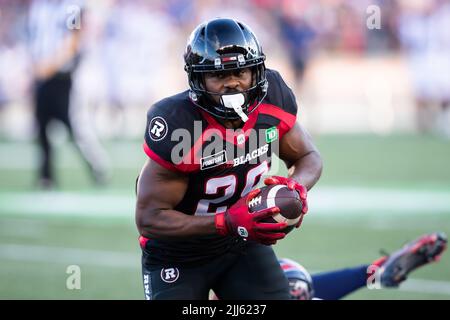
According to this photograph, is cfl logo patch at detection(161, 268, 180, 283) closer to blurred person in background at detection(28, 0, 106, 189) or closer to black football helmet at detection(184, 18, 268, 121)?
black football helmet at detection(184, 18, 268, 121)

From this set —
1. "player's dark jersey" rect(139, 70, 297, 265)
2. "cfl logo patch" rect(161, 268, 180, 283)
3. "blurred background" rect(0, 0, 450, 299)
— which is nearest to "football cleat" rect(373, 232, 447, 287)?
"blurred background" rect(0, 0, 450, 299)

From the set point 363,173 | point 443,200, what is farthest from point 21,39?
point 443,200

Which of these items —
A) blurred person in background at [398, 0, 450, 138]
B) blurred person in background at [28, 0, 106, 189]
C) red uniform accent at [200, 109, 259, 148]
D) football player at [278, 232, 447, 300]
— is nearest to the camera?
red uniform accent at [200, 109, 259, 148]

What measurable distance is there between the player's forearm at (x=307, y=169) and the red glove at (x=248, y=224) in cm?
45

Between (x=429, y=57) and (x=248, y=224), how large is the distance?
13.5m

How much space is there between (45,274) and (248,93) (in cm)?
303

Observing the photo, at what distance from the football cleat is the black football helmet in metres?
1.81

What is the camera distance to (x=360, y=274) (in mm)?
5273

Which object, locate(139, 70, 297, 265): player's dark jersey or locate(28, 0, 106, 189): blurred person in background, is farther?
locate(28, 0, 106, 189): blurred person in background

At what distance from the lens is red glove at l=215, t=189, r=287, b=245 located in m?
3.88

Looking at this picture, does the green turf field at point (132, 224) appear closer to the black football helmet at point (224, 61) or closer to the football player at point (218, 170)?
the football player at point (218, 170)

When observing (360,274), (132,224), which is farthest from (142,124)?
(360,274)

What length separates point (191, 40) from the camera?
4234mm
